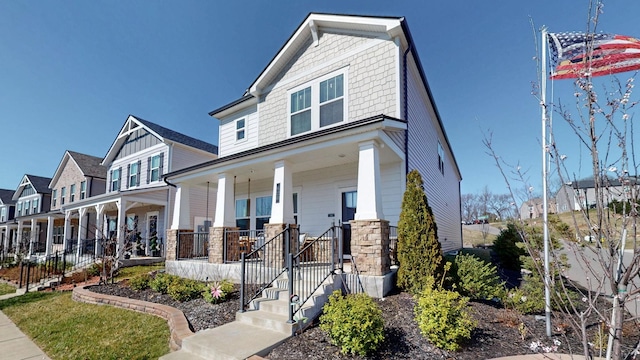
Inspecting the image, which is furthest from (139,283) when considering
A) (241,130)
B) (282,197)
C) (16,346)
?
(241,130)

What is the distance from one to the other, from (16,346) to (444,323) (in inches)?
318

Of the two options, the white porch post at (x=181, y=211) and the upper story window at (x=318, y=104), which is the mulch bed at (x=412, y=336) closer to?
the white porch post at (x=181, y=211)

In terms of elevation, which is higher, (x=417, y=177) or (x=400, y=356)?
(x=417, y=177)

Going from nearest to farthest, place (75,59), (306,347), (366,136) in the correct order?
(306,347)
(366,136)
(75,59)

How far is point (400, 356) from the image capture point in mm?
4086

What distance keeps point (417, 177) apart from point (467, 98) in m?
8.49

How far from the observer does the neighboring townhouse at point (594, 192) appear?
7.15 feet

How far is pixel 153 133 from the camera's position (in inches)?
700

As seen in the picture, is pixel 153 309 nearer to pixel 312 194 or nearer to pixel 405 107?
pixel 312 194

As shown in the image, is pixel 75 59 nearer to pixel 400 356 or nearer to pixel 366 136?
pixel 366 136

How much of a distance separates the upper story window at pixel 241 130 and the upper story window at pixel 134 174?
33.1 feet

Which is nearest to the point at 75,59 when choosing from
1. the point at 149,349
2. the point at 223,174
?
the point at 223,174

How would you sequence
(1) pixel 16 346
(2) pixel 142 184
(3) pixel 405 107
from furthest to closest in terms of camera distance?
(2) pixel 142 184 → (3) pixel 405 107 → (1) pixel 16 346

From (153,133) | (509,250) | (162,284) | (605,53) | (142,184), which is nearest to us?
(605,53)
